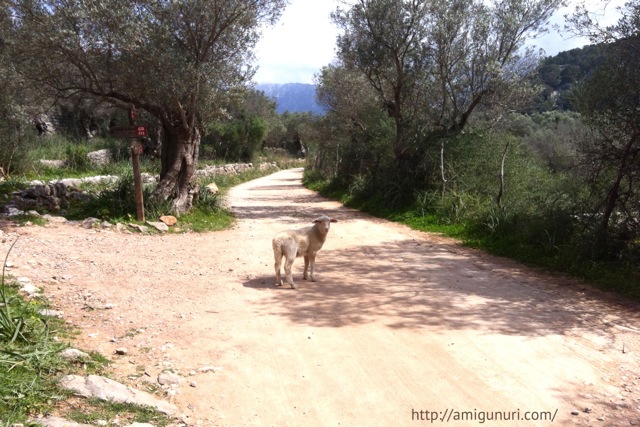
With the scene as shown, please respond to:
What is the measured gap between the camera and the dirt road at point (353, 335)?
4145 millimetres

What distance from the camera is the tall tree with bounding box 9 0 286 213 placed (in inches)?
440

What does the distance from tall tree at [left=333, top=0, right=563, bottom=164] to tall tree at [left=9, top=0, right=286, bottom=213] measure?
15.9 ft

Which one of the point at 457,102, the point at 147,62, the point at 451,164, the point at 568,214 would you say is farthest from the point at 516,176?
the point at 147,62

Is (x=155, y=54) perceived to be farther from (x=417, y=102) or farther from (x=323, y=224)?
(x=417, y=102)

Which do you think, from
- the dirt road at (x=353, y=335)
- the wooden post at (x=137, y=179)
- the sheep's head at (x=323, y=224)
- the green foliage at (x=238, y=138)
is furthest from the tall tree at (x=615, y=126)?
the green foliage at (x=238, y=138)

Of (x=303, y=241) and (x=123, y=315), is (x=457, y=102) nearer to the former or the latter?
(x=303, y=241)

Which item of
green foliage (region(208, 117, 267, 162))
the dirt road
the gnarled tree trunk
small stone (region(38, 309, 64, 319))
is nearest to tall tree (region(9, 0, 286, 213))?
the gnarled tree trunk

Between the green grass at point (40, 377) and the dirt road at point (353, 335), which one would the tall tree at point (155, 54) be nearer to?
the dirt road at point (353, 335)

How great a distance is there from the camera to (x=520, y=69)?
17.7 m

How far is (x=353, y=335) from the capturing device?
5645 millimetres

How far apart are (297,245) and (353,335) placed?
2227 millimetres

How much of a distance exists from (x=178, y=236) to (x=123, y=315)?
6164 mm

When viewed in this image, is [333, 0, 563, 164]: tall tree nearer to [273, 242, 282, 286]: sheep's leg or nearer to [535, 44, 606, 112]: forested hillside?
[535, 44, 606, 112]: forested hillside

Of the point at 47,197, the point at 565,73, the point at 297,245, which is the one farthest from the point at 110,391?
the point at 565,73
